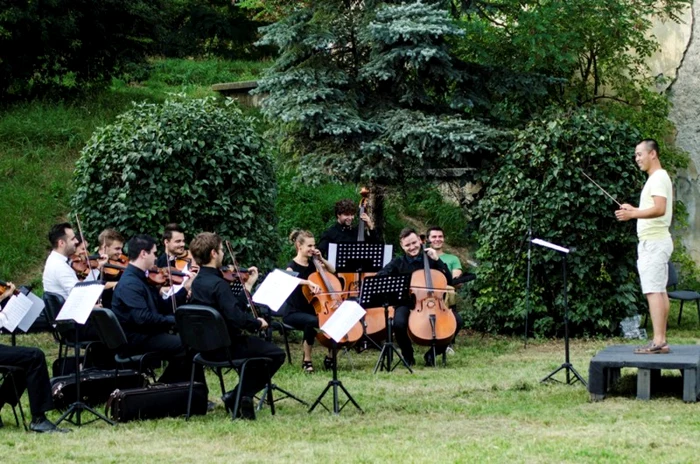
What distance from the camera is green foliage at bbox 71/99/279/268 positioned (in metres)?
12.2

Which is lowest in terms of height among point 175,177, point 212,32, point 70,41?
point 175,177

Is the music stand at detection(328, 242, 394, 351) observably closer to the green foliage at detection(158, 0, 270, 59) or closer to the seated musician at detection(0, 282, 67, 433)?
the seated musician at detection(0, 282, 67, 433)

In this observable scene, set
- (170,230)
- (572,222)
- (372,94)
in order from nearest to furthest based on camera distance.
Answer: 1. (170,230)
2. (572,222)
3. (372,94)

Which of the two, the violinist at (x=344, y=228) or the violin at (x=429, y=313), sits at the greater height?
the violinist at (x=344, y=228)

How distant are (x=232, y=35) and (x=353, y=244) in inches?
565

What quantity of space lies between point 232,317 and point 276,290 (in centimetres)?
62

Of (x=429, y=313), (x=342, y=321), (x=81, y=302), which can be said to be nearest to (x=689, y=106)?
(x=429, y=313)

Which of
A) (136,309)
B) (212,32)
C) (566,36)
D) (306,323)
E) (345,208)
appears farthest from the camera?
(212,32)

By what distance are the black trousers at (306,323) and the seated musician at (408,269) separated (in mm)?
866

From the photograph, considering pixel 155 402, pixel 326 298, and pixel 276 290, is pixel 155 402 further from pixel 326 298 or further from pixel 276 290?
pixel 326 298

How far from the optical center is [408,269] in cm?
1178

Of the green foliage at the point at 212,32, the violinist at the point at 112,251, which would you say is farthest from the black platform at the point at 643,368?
the green foliage at the point at 212,32

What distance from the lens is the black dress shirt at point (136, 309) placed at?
911 centimetres

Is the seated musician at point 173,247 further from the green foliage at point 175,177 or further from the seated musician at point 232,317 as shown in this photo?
the seated musician at point 232,317
